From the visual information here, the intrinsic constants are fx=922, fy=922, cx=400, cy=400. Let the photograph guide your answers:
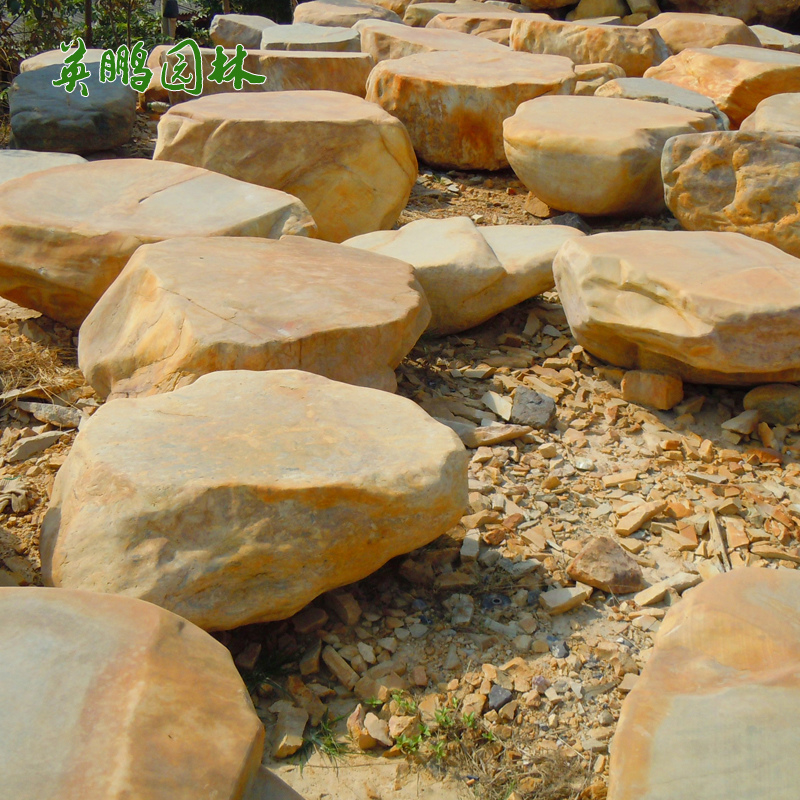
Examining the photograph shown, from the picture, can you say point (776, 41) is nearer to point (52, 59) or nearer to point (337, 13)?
point (337, 13)

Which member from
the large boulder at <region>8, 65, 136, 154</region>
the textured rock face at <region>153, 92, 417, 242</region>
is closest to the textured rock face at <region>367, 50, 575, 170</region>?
the textured rock face at <region>153, 92, 417, 242</region>

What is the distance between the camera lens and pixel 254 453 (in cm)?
170

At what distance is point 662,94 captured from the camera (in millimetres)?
4238

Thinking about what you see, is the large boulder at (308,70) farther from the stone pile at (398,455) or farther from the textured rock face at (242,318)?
the textured rock face at (242,318)

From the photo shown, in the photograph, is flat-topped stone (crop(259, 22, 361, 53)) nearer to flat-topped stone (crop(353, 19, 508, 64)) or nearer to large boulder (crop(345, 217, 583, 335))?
flat-topped stone (crop(353, 19, 508, 64))

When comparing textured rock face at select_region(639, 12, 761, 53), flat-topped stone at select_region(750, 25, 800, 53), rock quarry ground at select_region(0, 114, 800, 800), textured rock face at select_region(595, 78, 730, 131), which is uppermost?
textured rock face at select_region(595, 78, 730, 131)

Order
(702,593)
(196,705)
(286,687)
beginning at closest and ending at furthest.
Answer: (196,705) → (702,593) → (286,687)

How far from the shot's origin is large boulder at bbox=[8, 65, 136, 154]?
14.1 ft

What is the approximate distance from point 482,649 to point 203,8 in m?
10.2

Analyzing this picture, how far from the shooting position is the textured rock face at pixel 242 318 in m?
2.18

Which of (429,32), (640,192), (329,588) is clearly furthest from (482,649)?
(429,32)

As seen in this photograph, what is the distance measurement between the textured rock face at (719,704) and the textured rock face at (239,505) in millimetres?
510

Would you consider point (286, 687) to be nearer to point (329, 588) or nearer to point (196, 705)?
point (329, 588)

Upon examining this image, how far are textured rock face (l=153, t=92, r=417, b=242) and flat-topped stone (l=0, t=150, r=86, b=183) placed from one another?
44 cm
